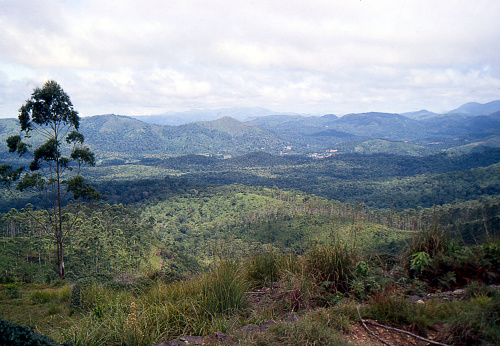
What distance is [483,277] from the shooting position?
3.69 metres

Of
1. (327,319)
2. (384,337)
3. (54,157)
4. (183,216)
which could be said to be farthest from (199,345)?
(183,216)

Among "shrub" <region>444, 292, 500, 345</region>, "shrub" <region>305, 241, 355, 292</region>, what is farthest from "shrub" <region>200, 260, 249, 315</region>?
"shrub" <region>444, 292, 500, 345</region>

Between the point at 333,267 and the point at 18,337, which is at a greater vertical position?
the point at 18,337

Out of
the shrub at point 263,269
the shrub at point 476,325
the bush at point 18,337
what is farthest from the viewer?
the shrub at point 263,269

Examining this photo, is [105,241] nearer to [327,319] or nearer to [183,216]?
[327,319]

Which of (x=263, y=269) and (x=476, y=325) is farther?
(x=263, y=269)

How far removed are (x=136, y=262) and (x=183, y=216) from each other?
4496cm

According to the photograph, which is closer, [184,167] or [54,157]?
[54,157]

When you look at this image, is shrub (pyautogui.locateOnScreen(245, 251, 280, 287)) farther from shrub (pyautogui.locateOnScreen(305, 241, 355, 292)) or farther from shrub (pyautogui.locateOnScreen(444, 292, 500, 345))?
shrub (pyautogui.locateOnScreen(444, 292, 500, 345))

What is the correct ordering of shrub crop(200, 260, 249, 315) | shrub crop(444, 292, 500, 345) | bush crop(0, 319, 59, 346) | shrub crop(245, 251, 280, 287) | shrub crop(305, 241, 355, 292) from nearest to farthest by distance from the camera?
bush crop(0, 319, 59, 346)
shrub crop(444, 292, 500, 345)
shrub crop(200, 260, 249, 315)
shrub crop(305, 241, 355, 292)
shrub crop(245, 251, 280, 287)

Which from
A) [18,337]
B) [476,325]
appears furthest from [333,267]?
[18,337]

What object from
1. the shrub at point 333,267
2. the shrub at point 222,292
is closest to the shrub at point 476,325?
the shrub at point 333,267

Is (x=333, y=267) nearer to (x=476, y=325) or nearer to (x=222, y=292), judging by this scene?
(x=222, y=292)

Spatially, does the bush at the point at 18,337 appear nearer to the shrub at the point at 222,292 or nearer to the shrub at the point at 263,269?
the shrub at the point at 222,292
